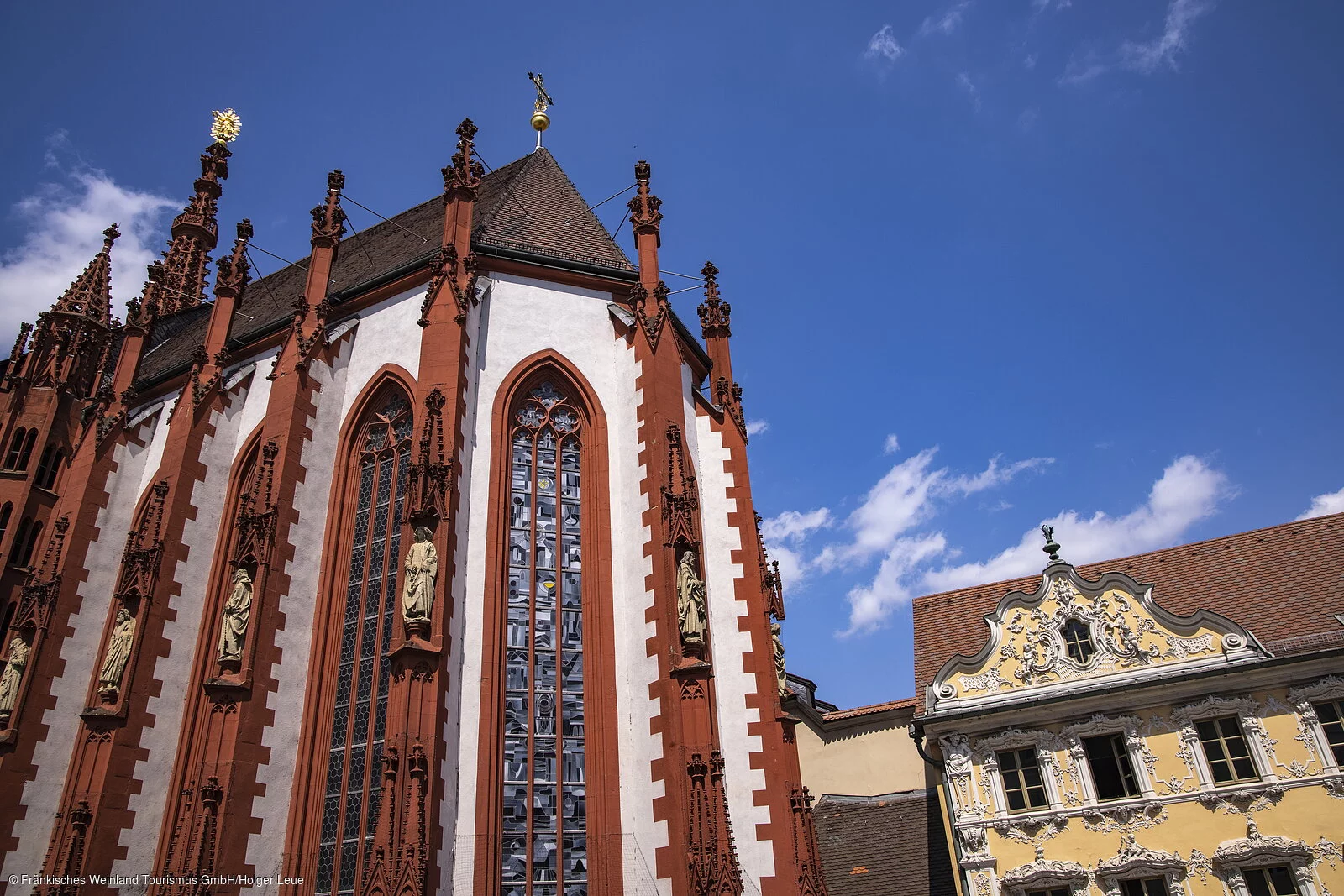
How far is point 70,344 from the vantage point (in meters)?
26.4

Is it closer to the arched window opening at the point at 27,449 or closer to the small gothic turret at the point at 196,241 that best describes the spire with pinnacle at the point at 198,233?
the small gothic turret at the point at 196,241

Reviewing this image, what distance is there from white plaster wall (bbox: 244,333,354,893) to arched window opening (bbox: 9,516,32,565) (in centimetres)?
1185

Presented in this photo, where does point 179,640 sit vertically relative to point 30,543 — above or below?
below

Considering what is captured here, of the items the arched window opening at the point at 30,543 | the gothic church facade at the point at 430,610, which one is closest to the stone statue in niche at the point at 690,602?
the gothic church facade at the point at 430,610

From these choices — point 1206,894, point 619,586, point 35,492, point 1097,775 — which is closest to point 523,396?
point 619,586

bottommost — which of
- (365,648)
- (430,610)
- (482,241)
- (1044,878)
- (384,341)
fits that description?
(1044,878)

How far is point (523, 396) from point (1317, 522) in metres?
15.2

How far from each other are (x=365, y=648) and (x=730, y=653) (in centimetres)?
531

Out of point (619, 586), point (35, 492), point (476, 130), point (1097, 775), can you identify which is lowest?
point (1097, 775)

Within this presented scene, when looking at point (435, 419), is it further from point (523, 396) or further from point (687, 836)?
point (687, 836)

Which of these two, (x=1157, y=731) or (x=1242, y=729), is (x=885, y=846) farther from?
(x=1242, y=729)

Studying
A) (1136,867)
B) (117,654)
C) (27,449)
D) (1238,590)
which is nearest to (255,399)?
(117,654)

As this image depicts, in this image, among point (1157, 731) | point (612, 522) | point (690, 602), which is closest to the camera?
point (690, 602)

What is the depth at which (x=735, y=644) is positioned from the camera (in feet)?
50.7
